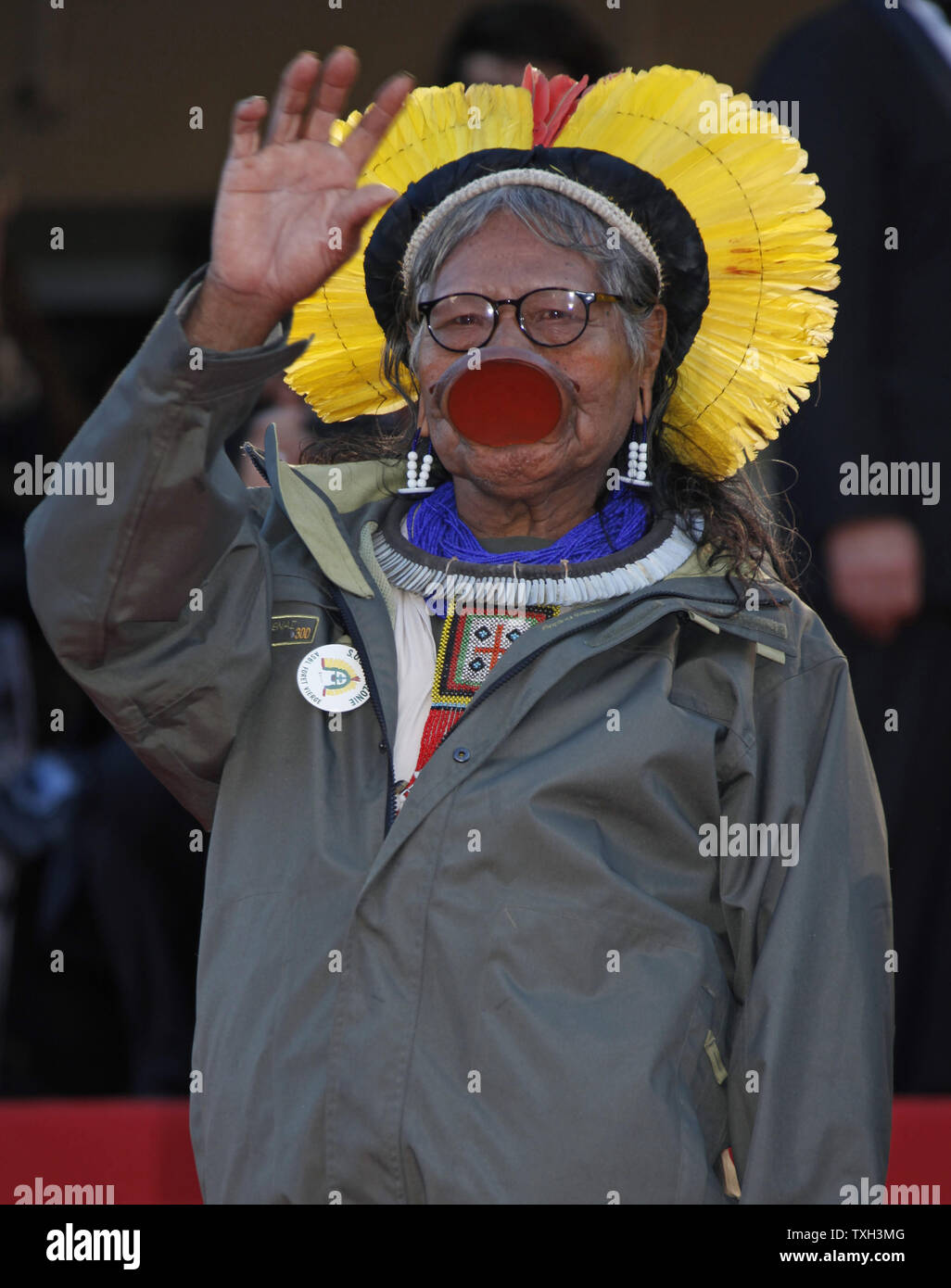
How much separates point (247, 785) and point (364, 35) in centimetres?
376

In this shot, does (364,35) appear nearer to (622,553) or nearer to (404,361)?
(404,361)

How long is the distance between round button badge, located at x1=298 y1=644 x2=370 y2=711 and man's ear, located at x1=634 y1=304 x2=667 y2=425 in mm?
616

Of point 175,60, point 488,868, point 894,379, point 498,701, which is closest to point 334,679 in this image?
point 498,701

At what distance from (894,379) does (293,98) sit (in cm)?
187

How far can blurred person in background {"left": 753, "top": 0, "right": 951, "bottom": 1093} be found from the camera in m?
3.66

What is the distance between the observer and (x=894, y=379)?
12.2 feet

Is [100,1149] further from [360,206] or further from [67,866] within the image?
[360,206]

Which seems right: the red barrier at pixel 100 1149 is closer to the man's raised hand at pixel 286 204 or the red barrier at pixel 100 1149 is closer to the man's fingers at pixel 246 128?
the man's raised hand at pixel 286 204

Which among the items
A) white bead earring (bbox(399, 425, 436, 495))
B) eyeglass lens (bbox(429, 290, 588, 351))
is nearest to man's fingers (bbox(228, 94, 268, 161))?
eyeglass lens (bbox(429, 290, 588, 351))

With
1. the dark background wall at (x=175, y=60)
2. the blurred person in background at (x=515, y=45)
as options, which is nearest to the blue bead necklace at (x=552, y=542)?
the blurred person in background at (x=515, y=45)

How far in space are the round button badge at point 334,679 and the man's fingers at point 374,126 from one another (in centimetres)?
64

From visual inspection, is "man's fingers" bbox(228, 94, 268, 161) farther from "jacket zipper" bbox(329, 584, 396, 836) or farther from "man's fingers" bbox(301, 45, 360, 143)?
"jacket zipper" bbox(329, 584, 396, 836)

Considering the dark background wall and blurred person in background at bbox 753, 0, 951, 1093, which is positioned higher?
the dark background wall

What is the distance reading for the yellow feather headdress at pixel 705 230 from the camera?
2.75 m
